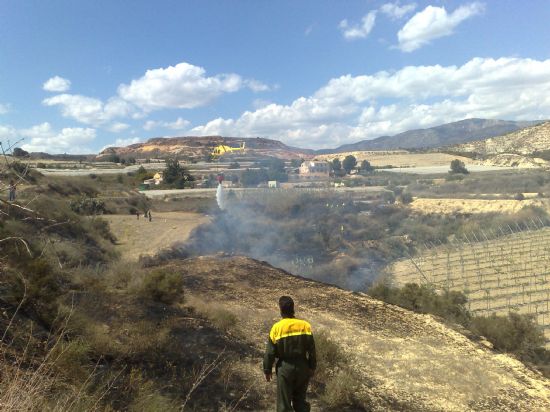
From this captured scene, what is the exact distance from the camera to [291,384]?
17.0 feet

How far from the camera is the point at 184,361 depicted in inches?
299

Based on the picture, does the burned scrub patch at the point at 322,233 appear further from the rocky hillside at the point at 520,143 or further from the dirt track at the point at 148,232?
the rocky hillside at the point at 520,143

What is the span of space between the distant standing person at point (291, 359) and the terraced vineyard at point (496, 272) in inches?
633

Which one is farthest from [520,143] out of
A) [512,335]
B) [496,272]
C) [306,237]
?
[512,335]

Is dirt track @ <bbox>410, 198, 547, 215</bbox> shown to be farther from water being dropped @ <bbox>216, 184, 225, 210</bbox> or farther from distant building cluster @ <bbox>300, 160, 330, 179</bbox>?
water being dropped @ <bbox>216, 184, 225, 210</bbox>

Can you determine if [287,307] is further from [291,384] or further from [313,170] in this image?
[313,170]

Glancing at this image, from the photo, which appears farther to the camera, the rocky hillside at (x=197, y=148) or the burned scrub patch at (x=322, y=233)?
the rocky hillside at (x=197, y=148)

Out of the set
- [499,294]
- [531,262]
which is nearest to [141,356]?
[499,294]

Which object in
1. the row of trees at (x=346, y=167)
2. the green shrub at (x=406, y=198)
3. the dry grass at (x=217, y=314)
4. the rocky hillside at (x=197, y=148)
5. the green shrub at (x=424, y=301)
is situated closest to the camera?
the dry grass at (x=217, y=314)

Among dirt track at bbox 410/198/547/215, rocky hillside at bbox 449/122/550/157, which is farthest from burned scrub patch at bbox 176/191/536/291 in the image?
rocky hillside at bbox 449/122/550/157

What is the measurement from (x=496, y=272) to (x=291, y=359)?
82.2ft

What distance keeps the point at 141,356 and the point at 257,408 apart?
2055mm

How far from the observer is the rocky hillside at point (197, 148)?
76.7m

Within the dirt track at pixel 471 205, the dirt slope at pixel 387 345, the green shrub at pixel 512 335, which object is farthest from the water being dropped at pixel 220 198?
the green shrub at pixel 512 335
